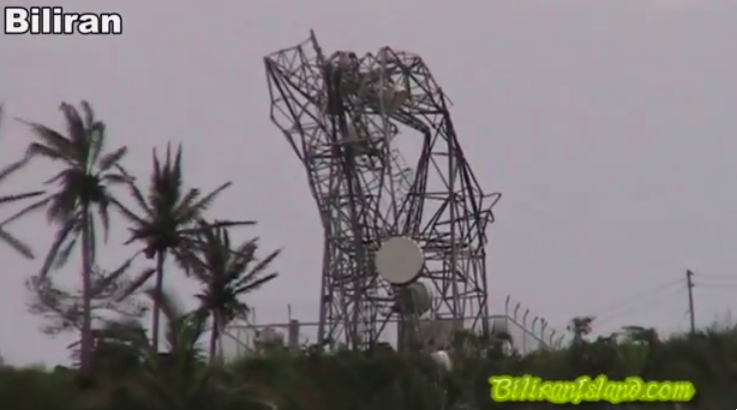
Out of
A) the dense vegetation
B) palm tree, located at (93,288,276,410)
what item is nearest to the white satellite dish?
the dense vegetation

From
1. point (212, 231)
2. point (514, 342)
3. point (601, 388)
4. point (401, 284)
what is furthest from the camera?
point (212, 231)

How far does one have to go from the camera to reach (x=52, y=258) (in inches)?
1435

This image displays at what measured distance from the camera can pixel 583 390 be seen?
22906mm

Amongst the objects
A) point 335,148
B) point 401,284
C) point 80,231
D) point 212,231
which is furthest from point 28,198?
point 401,284

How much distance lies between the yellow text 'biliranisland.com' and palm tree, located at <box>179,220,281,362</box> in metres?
15.8

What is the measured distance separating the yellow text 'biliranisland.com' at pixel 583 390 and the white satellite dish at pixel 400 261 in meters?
5.64

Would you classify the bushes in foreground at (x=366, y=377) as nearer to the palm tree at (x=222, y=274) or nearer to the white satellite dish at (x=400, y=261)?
the white satellite dish at (x=400, y=261)

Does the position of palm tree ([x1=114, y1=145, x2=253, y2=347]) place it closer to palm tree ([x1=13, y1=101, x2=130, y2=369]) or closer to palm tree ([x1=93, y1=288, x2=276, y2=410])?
palm tree ([x1=13, y1=101, x2=130, y2=369])

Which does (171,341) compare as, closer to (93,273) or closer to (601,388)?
(601,388)

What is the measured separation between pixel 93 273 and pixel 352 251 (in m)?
12.3

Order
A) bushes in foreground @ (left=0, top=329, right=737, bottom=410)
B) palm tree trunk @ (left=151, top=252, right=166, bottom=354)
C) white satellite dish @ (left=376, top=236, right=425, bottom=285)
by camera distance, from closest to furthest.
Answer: bushes in foreground @ (left=0, top=329, right=737, bottom=410), white satellite dish @ (left=376, top=236, right=425, bottom=285), palm tree trunk @ (left=151, top=252, right=166, bottom=354)

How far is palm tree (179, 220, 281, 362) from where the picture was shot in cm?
3772

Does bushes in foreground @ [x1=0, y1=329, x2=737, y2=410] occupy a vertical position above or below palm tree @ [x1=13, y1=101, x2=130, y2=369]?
below

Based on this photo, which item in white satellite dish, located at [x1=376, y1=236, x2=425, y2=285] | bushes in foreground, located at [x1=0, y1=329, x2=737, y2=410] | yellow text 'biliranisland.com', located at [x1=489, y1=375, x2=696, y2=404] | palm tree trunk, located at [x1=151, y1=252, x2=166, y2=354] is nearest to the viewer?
bushes in foreground, located at [x1=0, y1=329, x2=737, y2=410]
